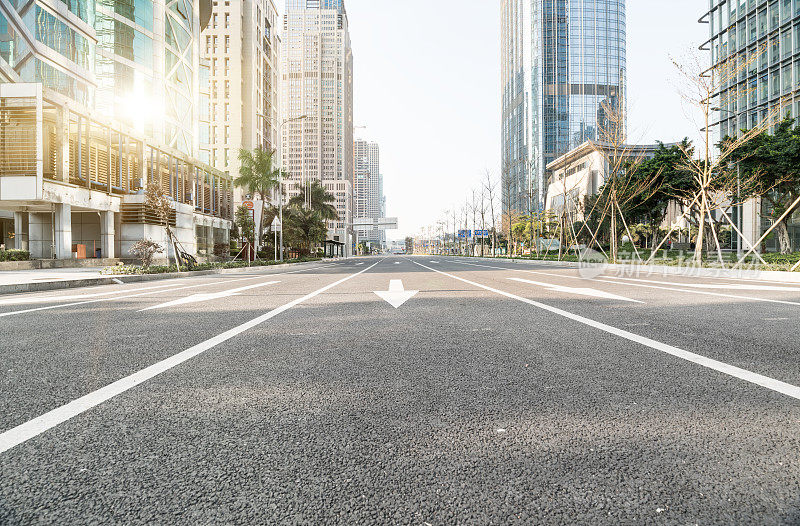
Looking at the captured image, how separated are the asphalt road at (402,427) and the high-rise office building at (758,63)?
4375 cm

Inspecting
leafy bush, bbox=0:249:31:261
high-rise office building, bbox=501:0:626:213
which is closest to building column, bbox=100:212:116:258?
leafy bush, bbox=0:249:31:261

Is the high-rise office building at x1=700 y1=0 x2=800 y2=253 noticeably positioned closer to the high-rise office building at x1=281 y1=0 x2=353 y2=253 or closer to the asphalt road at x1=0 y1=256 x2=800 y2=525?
the asphalt road at x1=0 y1=256 x2=800 y2=525

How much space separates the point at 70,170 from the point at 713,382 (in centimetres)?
3457

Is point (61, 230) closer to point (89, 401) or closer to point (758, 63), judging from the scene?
point (89, 401)

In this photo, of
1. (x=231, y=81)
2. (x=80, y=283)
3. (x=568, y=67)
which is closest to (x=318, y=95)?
(x=568, y=67)

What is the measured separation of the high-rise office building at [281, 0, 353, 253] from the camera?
6093 inches

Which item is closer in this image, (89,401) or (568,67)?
(89,401)

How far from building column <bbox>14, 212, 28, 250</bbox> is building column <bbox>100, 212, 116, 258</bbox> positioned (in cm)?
586

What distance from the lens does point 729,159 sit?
31.3m

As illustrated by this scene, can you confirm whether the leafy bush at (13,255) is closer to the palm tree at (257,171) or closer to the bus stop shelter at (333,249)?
the palm tree at (257,171)

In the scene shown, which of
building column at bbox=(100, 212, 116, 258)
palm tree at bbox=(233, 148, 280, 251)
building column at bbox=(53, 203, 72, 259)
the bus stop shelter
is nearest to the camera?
building column at bbox=(53, 203, 72, 259)

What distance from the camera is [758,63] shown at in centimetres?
4372

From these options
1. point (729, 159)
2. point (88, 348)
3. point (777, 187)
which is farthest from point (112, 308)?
point (777, 187)

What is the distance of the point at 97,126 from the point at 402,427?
36623mm
